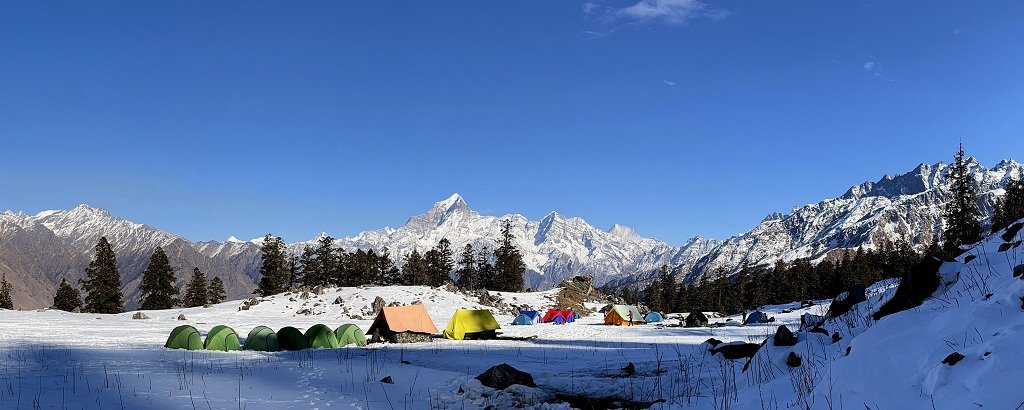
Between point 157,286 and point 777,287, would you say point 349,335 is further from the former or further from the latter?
point 777,287

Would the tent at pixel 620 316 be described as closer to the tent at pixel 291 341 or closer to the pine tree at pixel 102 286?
the tent at pixel 291 341

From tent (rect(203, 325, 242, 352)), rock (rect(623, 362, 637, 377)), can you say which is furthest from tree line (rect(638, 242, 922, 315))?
rock (rect(623, 362, 637, 377))

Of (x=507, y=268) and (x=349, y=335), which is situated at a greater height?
(x=507, y=268)

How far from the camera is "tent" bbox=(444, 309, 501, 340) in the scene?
32.2 metres

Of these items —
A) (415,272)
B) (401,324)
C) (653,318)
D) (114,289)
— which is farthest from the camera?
(415,272)

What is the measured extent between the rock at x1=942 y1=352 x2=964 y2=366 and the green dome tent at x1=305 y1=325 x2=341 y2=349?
2332cm

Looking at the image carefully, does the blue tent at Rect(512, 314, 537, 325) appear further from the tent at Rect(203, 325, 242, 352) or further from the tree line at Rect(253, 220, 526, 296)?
the tree line at Rect(253, 220, 526, 296)

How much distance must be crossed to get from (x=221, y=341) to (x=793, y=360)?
2183cm

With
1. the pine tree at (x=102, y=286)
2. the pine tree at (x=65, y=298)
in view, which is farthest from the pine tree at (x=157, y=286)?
the pine tree at (x=65, y=298)

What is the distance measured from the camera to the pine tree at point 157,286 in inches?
2876

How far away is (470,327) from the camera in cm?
3241

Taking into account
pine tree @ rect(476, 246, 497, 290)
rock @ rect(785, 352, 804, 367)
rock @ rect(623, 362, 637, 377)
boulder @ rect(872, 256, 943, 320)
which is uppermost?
pine tree @ rect(476, 246, 497, 290)

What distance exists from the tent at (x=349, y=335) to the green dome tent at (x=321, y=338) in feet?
2.10

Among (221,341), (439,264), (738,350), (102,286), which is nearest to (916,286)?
(738,350)
